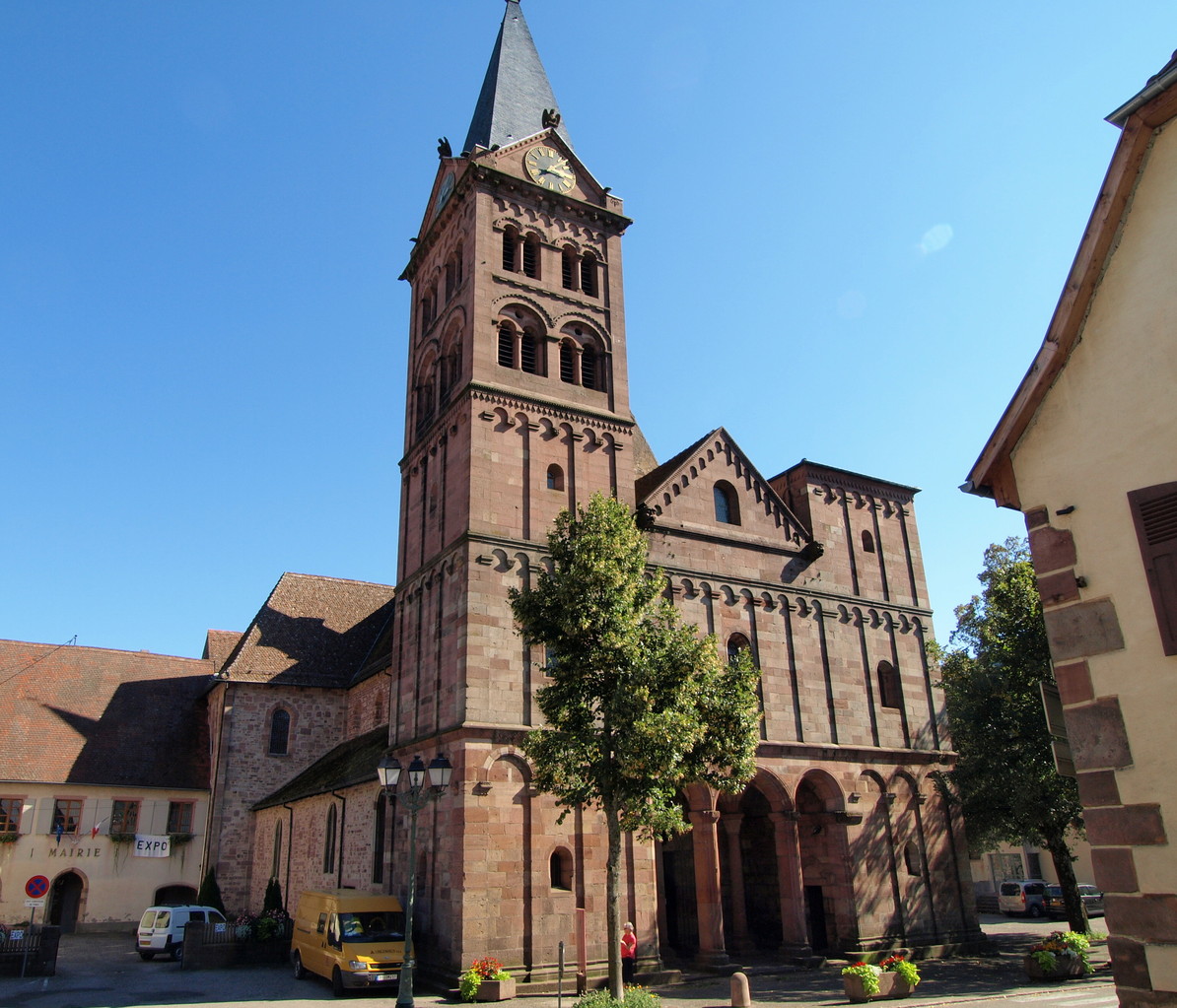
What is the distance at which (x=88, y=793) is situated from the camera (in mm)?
37375

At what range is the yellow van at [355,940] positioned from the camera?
63.7 ft

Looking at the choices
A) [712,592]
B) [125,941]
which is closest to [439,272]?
[712,592]

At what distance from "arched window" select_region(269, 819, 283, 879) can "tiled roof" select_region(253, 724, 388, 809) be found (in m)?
0.95

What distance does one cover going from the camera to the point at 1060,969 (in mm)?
21000

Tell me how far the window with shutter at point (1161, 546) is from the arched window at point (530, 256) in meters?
23.5

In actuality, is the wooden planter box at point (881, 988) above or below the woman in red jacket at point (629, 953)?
below

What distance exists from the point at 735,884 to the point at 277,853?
18525 millimetres

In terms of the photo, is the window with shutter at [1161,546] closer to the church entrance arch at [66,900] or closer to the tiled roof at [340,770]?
the tiled roof at [340,770]


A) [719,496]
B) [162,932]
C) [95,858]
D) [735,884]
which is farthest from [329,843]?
[719,496]

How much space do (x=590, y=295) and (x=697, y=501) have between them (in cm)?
796

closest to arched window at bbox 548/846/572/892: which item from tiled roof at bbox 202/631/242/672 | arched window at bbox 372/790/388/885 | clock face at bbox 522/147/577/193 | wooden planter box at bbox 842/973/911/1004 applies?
arched window at bbox 372/790/388/885

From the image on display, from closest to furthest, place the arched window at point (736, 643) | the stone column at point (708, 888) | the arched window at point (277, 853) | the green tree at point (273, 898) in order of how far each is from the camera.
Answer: the stone column at point (708, 888) < the arched window at point (736, 643) < the green tree at point (273, 898) < the arched window at point (277, 853)

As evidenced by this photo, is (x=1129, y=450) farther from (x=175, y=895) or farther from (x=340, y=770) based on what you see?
(x=175, y=895)

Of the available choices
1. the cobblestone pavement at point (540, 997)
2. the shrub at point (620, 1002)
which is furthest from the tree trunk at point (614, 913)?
the cobblestone pavement at point (540, 997)
